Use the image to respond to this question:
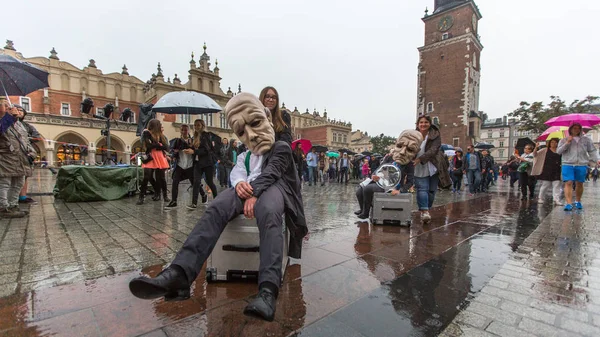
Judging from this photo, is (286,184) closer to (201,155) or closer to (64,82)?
(201,155)

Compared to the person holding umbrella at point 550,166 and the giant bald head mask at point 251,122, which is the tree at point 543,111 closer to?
the person holding umbrella at point 550,166

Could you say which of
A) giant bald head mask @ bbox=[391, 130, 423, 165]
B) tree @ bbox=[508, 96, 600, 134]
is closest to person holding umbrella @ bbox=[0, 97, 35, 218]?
giant bald head mask @ bbox=[391, 130, 423, 165]

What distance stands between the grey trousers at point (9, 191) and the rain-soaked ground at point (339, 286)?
1.17m

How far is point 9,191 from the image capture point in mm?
4914

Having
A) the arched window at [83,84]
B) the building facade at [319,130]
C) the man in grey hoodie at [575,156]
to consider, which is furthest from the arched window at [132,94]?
the man in grey hoodie at [575,156]

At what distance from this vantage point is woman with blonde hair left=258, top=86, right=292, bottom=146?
2680mm

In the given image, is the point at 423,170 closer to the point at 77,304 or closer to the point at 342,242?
the point at 342,242

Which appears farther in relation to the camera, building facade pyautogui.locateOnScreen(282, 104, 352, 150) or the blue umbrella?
building facade pyautogui.locateOnScreen(282, 104, 352, 150)

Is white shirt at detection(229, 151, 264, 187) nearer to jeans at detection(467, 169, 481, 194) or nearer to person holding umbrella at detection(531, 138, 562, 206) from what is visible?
person holding umbrella at detection(531, 138, 562, 206)

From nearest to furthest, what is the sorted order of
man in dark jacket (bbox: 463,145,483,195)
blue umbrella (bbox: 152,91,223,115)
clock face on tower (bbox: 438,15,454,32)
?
blue umbrella (bbox: 152,91,223,115), man in dark jacket (bbox: 463,145,483,195), clock face on tower (bbox: 438,15,454,32)

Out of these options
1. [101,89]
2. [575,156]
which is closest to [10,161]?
[575,156]

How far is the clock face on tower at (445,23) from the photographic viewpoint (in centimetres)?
3910

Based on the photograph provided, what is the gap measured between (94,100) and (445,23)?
5007cm

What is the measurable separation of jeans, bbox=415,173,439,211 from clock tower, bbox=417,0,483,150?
38.5 m
